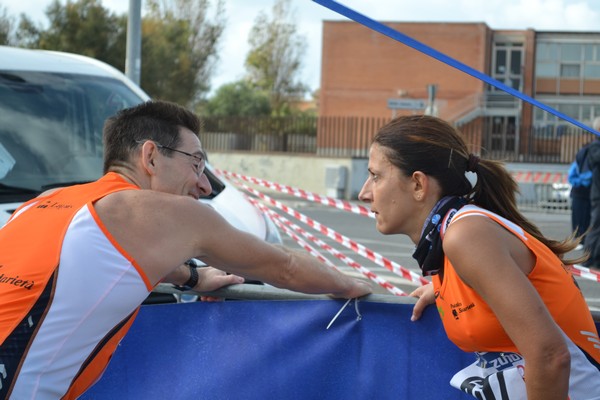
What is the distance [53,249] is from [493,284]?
127 cm

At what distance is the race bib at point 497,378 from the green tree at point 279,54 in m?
56.7

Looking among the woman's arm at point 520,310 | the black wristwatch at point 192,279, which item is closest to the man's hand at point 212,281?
the black wristwatch at point 192,279

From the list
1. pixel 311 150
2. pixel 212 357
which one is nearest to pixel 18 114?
pixel 212 357

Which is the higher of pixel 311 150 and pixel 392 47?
pixel 392 47

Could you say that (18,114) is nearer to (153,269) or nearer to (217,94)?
(153,269)

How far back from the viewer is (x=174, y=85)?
136 feet

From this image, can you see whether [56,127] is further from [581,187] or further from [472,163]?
[581,187]

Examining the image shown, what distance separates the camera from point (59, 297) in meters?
2.62

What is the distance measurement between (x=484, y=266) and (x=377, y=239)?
14.0 m

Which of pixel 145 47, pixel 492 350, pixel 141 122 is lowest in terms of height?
pixel 492 350

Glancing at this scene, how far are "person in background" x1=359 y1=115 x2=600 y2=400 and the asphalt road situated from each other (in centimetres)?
644

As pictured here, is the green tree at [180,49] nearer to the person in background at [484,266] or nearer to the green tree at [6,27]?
the green tree at [6,27]

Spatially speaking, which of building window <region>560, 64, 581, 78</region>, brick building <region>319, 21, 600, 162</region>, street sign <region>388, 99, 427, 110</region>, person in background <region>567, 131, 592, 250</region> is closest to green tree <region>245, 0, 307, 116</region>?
brick building <region>319, 21, 600, 162</region>

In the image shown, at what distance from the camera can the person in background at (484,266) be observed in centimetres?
250
